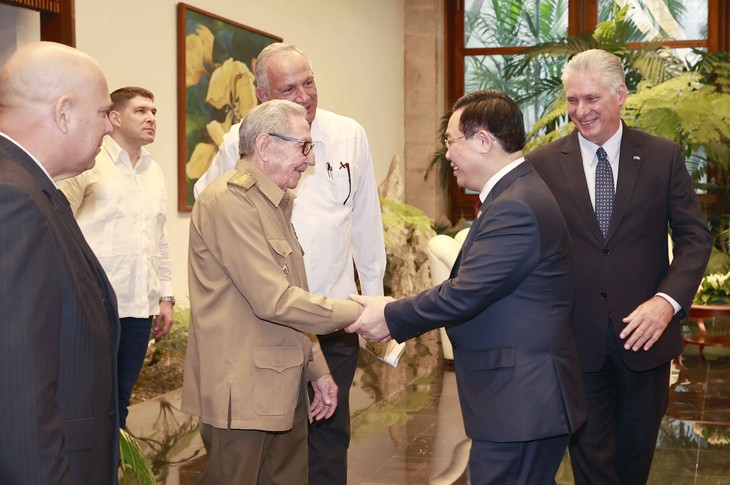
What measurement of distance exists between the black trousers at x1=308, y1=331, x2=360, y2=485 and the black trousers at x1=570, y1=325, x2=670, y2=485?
0.84 m

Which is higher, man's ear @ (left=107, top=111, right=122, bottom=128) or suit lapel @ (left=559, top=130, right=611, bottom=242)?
man's ear @ (left=107, top=111, right=122, bottom=128)

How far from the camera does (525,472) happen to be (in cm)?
274

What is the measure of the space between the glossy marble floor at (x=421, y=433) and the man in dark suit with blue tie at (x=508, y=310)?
2.06 meters

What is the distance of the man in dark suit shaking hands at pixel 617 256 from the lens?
11.5ft

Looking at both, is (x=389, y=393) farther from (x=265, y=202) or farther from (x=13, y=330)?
(x=13, y=330)

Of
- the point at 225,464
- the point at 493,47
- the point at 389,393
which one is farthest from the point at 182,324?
the point at 493,47

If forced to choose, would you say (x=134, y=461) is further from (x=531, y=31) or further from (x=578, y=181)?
(x=531, y=31)

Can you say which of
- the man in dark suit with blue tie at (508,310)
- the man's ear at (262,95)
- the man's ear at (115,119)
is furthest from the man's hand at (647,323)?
the man's ear at (115,119)

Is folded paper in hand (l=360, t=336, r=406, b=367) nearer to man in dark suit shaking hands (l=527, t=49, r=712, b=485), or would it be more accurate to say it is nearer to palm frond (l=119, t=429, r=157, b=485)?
man in dark suit shaking hands (l=527, t=49, r=712, b=485)

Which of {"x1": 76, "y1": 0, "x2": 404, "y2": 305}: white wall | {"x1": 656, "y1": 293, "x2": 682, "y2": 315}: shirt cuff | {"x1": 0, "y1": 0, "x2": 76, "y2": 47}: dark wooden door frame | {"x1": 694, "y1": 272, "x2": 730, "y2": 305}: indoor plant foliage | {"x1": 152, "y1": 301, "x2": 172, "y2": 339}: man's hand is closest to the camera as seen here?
{"x1": 656, "y1": 293, "x2": 682, "y2": 315}: shirt cuff

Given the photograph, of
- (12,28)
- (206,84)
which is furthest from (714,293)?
(12,28)

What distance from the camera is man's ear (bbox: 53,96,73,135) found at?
1861 millimetres

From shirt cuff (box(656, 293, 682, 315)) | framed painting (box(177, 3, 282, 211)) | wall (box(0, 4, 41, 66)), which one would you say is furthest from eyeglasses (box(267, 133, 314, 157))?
framed painting (box(177, 3, 282, 211))

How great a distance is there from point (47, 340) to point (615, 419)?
2.44 m
